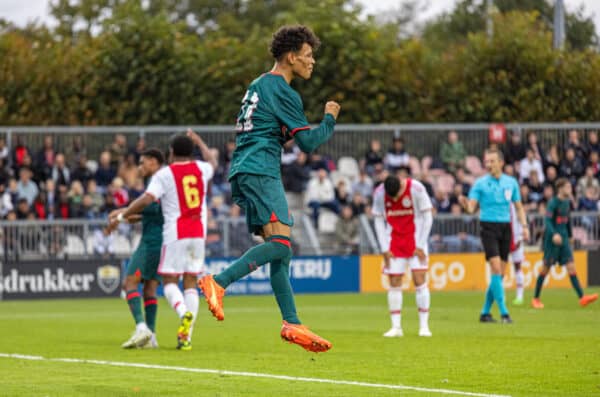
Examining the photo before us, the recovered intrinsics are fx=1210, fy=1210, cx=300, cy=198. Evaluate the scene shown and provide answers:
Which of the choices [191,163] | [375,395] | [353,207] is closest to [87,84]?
[353,207]

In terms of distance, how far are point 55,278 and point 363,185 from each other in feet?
24.7

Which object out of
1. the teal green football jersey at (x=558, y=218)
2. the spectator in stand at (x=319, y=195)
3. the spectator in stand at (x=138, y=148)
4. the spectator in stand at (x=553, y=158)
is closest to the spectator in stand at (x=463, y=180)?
the spectator in stand at (x=553, y=158)

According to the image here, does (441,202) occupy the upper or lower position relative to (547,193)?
lower

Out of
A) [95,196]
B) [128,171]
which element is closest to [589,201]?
[128,171]

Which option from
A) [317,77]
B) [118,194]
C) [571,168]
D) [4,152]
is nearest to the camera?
[118,194]

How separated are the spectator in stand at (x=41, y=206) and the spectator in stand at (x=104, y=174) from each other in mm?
1291

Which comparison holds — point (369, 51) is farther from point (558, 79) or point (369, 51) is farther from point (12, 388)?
point (12, 388)

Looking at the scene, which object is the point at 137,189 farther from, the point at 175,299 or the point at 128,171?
the point at 175,299

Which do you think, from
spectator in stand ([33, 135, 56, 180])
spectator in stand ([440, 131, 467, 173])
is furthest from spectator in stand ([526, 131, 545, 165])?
spectator in stand ([33, 135, 56, 180])

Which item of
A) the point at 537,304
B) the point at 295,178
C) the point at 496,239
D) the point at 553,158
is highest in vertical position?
the point at 553,158

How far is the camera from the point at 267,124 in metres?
8.97

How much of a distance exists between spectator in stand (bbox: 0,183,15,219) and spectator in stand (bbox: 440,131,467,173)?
406 inches

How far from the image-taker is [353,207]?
28.0 metres

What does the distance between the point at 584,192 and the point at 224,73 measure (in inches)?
512
